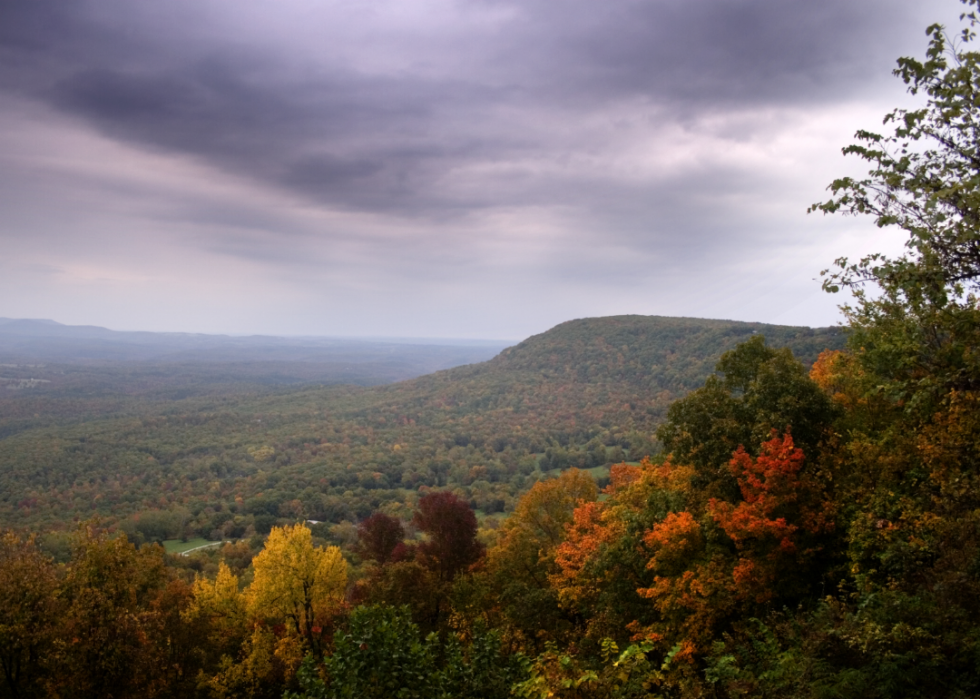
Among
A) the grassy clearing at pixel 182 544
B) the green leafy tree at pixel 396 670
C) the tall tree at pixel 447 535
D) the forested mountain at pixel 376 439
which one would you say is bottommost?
the grassy clearing at pixel 182 544

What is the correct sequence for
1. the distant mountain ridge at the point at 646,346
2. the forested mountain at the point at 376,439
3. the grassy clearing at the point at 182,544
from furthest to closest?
the distant mountain ridge at the point at 646,346
the forested mountain at the point at 376,439
the grassy clearing at the point at 182,544

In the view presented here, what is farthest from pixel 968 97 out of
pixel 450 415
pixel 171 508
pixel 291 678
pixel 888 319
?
pixel 450 415

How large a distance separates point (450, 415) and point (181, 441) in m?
69.8

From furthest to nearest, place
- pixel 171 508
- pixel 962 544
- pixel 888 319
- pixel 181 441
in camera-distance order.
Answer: pixel 181 441 < pixel 171 508 < pixel 888 319 < pixel 962 544

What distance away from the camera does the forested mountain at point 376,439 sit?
84125 millimetres

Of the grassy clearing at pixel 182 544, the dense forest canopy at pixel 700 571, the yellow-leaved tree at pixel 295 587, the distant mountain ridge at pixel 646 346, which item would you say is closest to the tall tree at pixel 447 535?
the dense forest canopy at pixel 700 571

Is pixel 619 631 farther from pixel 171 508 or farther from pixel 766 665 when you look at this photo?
pixel 171 508

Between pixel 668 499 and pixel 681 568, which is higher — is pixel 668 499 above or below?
above

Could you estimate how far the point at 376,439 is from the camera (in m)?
125

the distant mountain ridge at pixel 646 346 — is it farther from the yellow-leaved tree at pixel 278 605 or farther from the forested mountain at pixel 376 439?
the yellow-leaved tree at pixel 278 605

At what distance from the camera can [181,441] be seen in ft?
448

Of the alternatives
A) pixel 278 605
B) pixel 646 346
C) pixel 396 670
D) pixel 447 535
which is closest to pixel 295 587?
pixel 278 605

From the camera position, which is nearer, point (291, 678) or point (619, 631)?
point (619, 631)

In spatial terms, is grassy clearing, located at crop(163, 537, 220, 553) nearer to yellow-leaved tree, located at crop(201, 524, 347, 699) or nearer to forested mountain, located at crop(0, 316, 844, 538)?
forested mountain, located at crop(0, 316, 844, 538)
